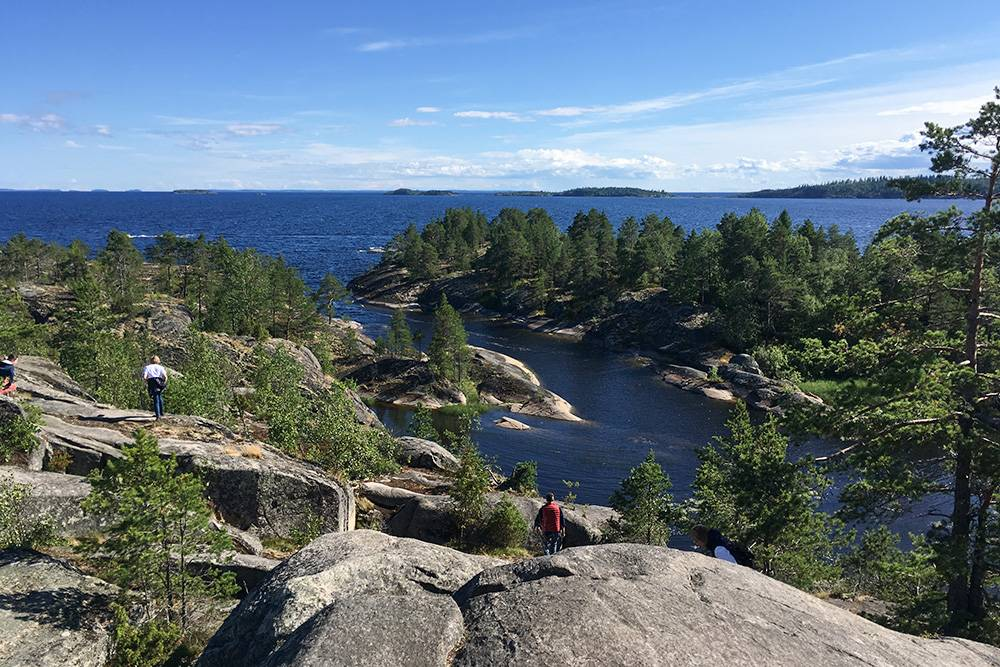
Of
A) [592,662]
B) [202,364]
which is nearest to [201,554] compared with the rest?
[592,662]

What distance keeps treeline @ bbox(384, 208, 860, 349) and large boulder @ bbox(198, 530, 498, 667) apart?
259 feet

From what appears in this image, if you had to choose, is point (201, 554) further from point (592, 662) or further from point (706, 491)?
point (706, 491)

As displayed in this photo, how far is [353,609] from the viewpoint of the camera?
9109 mm

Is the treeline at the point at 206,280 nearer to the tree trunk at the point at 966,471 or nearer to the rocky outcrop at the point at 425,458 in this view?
the rocky outcrop at the point at 425,458

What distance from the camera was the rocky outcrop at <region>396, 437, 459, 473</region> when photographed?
40.9 meters

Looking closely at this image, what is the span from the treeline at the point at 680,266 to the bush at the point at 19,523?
81.0 metres

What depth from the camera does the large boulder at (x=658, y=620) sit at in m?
Answer: 8.55

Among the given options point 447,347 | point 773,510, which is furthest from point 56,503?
point 447,347

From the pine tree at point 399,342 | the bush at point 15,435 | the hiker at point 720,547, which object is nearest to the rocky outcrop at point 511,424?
the pine tree at point 399,342

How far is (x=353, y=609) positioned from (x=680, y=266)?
107348 mm

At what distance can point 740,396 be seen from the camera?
78.8 metres

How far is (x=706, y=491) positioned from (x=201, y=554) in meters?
22.0

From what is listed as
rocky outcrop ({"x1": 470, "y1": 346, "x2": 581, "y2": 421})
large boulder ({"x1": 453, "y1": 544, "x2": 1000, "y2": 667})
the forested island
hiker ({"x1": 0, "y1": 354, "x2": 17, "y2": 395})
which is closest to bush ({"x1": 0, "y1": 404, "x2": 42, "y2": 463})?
the forested island

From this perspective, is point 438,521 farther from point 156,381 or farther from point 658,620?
point 658,620
